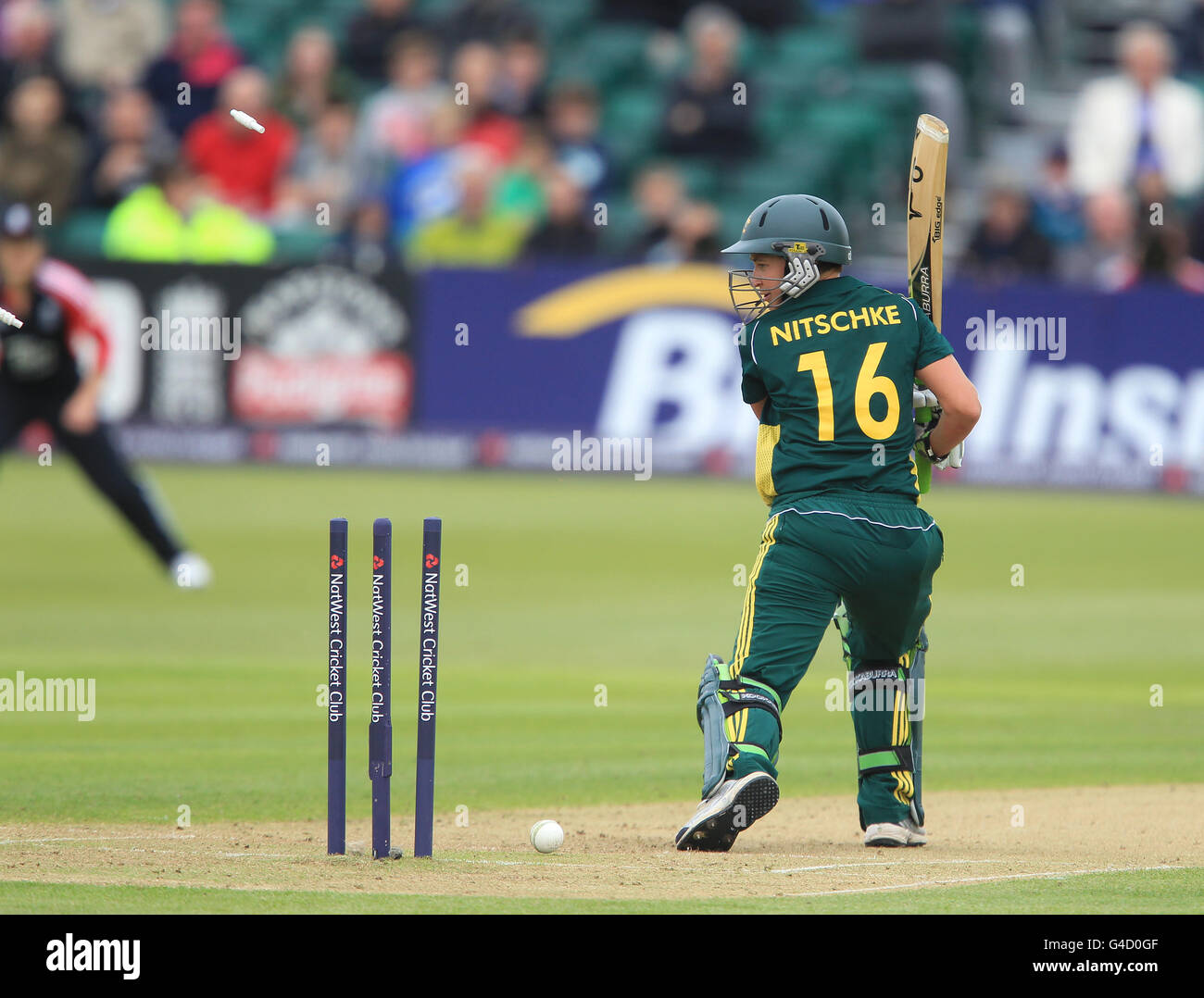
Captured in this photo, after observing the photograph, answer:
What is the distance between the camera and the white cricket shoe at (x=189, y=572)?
614 inches

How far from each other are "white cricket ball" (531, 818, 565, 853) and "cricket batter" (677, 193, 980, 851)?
44 cm

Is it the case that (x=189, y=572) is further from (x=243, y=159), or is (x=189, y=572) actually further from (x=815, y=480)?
(x=243, y=159)

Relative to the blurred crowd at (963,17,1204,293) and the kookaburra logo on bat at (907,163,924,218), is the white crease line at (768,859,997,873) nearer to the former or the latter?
the kookaburra logo on bat at (907,163,924,218)

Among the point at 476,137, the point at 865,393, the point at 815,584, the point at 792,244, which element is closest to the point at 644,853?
the point at 815,584

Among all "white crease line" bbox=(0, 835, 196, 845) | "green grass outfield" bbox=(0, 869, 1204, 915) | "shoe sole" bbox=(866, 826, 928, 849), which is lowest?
"green grass outfield" bbox=(0, 869, 1204, 915)

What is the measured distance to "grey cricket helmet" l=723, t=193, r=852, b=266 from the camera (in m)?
7.86

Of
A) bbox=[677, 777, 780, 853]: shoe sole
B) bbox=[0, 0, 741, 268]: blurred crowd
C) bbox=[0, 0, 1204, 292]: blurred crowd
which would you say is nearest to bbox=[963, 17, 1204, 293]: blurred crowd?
bbox=[0, 0, 1204, 292]: blurred crowd

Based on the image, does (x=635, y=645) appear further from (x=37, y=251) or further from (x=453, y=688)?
(x=37, y=251)

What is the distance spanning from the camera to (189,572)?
618 inches

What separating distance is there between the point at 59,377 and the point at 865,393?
30.5ft

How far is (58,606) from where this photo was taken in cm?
1505

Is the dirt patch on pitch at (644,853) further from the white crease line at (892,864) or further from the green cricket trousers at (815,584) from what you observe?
the green cricket trousers at (815,584)

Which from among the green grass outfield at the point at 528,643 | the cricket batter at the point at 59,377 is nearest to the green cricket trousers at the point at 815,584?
the green grass outfield at the point at 528,643
